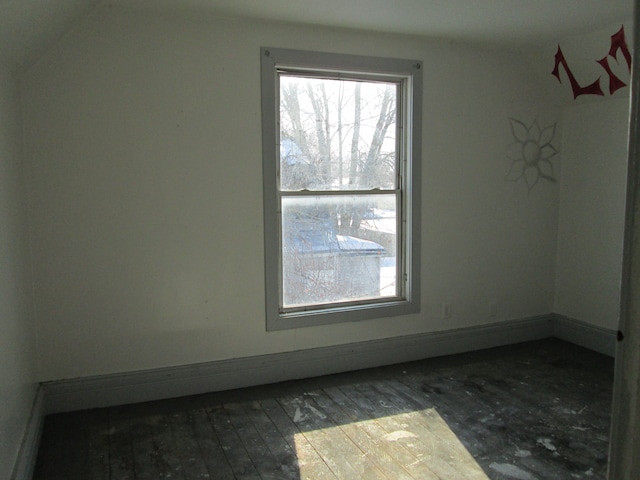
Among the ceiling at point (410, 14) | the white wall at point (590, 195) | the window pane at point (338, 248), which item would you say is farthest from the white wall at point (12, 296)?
the white wall at point (590, 195)

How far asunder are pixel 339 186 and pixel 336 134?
1.17ft

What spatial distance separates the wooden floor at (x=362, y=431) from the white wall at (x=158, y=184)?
35 centimetres

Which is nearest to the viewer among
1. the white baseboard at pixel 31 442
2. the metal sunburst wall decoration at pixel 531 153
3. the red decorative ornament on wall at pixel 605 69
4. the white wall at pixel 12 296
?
the white wall at pixel 12 296

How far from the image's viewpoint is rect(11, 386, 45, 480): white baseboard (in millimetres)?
2138

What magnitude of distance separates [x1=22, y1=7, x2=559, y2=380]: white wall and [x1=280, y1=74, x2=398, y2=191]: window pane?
229 millimetres

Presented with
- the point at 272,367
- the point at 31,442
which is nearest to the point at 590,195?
the point at 272,367


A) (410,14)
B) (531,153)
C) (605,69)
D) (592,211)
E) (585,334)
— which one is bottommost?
(585,334)

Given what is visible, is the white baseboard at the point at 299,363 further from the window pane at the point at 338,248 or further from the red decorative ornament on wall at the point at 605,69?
the red decorative ornament on wall at the point at 605,69

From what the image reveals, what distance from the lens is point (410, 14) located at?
3.05 metres

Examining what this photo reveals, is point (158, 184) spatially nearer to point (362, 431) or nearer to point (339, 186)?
point (339, 186)

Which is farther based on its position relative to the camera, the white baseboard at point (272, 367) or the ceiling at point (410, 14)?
the white baseboard at point (272, 367)

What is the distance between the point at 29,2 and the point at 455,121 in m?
2.85

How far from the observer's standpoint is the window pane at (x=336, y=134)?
3383mm

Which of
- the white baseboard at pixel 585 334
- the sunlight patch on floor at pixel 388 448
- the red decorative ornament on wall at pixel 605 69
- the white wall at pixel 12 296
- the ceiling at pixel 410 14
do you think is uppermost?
the ceiling at pixel 410 14
